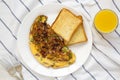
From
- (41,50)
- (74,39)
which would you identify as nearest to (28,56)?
(41,50)

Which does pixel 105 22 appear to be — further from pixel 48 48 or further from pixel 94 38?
pixel 48 48

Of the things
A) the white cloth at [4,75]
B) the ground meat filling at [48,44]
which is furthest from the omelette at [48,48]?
the white cloth at [4,75]

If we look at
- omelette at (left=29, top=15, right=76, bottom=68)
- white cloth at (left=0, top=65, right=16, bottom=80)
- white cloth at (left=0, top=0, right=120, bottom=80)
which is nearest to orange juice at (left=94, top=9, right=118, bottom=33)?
white cloth at (left=0, top=0, right=120, bottom=80)

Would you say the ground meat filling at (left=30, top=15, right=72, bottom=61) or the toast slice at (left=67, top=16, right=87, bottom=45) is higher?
the ground meat filling at (left=30, top=15, right=72, bottom=61)

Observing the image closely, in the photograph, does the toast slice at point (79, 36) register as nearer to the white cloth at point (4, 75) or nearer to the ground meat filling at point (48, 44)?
the ground meat filling at point (48, 44)

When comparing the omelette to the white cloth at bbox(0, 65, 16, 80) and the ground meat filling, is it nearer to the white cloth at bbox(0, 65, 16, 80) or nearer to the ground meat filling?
the ground meat filling

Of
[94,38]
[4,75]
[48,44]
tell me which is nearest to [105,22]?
[94,38]
